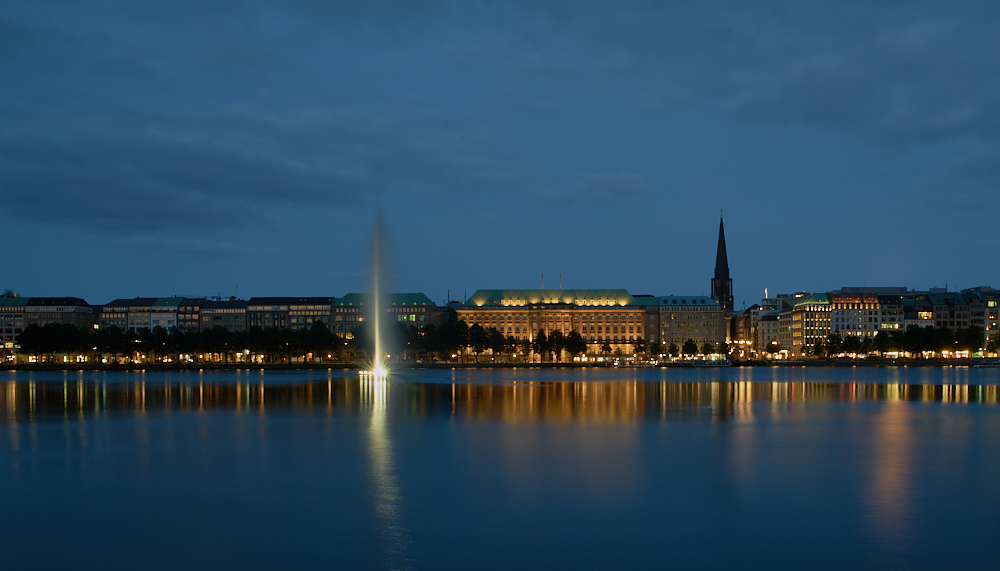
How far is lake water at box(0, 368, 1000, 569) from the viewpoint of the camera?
1634 cm

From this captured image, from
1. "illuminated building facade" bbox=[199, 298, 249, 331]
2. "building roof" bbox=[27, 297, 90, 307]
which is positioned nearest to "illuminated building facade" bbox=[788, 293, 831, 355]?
"illuminated building facade" bbox=[199, 298, 249, 331]

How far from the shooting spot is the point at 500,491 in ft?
72.8

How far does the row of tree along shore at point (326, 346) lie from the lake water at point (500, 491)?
99100 millimetres

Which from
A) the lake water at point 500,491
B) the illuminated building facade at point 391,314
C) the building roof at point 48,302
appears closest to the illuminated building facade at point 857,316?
the illuminated building facade at point 391,314

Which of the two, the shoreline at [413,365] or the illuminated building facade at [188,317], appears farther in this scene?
the illuminated building facade at [188,317]

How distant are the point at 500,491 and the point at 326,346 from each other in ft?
430

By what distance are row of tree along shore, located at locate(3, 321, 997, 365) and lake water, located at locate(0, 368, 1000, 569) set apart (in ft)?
325

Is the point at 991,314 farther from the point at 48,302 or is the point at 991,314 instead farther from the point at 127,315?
the point at 48,302

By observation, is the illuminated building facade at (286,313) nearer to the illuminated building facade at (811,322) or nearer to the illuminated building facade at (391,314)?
the illuminated building facade at (391,314)

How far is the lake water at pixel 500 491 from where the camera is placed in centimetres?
1634

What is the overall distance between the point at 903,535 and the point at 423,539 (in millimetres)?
9566

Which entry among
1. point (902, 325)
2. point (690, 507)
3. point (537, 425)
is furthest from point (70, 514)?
point (902, 325)

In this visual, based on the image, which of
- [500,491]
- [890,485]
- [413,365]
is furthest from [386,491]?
[413,365]

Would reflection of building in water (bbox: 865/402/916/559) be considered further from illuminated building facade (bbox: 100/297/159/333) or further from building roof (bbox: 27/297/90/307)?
building roof (bbox: 27/297/90/307)
